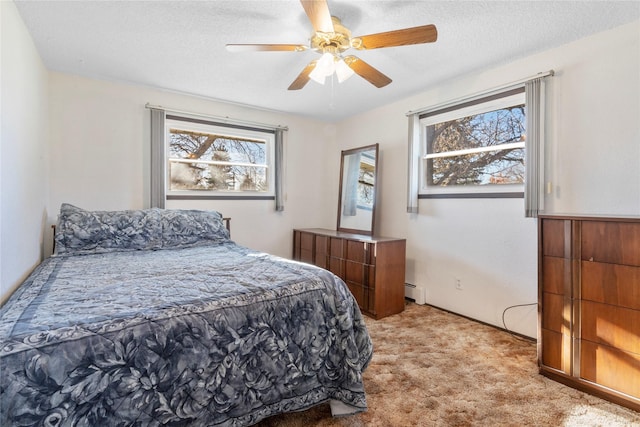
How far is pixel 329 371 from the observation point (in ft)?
5.41

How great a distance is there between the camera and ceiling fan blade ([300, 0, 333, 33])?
1.55 metres

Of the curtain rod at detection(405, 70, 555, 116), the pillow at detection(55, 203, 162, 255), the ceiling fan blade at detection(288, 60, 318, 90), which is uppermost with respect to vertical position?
the curtain rod at detection(405, 70, 555, 116)

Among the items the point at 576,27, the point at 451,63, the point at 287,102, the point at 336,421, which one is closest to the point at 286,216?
the point at 287,102

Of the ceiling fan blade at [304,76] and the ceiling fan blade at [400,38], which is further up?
the ceiling fan blade at [304,76]

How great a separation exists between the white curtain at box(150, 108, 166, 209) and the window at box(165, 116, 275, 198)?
176 millimetres

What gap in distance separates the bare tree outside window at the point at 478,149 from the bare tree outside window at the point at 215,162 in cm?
211

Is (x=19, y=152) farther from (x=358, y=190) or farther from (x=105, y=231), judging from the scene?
(x=358, y=190)

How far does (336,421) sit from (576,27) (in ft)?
9.62

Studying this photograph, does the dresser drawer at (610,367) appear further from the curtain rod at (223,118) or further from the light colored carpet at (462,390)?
the curtain rod at (223,118)

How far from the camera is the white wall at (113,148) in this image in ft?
9.64

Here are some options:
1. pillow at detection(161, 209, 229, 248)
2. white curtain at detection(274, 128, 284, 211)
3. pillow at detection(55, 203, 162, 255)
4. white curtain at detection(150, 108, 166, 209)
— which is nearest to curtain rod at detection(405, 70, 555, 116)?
white curtain at detection(274, 128, 284, 211)

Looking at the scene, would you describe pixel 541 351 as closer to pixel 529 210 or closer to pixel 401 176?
pixel 529 210

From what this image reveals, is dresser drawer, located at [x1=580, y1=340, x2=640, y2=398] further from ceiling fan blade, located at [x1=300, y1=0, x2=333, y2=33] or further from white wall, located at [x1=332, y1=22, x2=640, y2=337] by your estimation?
ceiling fan blade, located at [x1=300, y1=0, x2=333, y2=33]

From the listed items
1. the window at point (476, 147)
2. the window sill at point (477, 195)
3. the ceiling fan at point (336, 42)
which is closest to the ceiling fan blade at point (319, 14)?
the ceiling fan at point (336, 42)
